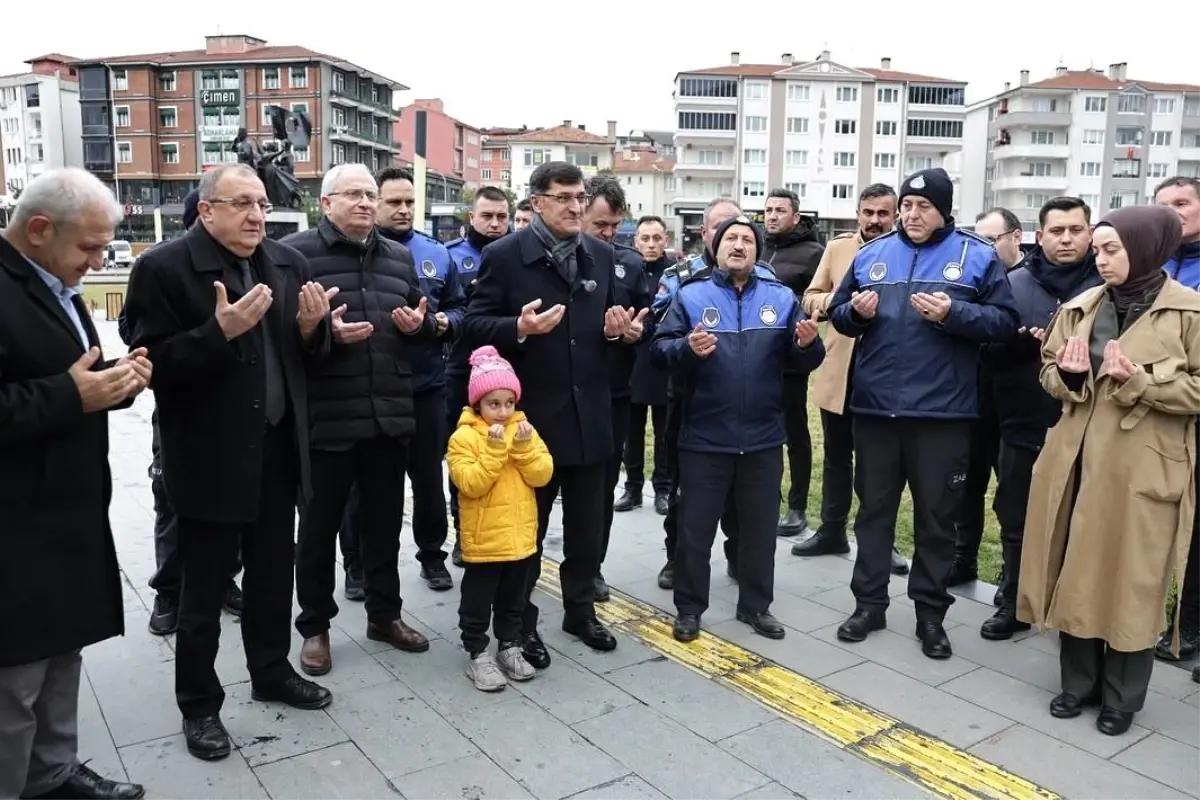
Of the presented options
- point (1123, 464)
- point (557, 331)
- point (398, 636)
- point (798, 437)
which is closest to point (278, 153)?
point (798, 437)

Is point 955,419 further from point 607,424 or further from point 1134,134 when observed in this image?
point 1134,134

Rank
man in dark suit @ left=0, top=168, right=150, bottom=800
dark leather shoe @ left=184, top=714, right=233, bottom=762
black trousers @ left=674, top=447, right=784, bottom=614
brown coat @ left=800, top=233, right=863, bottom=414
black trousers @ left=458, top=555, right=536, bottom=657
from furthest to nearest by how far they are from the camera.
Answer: brown coat @ left=800, top=233, right=863, bottom=414
black trousers @ left=674, top=447, right=784, bottom=614
black trousers @ left=458, top=555, right=536, bottom=657
dark leather shoe @ left=184, top=714, right=233, bottom=762
man in dark suit @ left=0, top=168, right=150, bottom=800

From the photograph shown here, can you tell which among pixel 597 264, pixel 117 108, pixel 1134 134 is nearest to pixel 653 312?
pixel 597 264

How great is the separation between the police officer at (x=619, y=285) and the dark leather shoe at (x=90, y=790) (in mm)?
2581

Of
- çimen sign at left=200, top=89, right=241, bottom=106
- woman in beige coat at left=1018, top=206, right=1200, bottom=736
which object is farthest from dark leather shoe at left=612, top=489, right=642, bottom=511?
çimen sign at left=200, top=89, right=241, bottom=106

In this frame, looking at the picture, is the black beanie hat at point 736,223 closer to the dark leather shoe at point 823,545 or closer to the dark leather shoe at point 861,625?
the dark leather shoe at point 861,625

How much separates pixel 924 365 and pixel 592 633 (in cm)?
215

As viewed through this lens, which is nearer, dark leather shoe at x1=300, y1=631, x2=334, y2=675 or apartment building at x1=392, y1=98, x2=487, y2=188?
dark leather shoe at x1=300, y1=631, x2=334, y2=675

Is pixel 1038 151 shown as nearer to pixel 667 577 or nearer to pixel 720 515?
pixel 667 577

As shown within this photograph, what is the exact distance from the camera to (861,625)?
4887 mm

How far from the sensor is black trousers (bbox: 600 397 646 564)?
16.3 ft

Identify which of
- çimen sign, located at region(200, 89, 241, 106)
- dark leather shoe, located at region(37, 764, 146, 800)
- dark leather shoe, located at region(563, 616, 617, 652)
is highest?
çimen sign, located at region(200, 89, 241, 106)

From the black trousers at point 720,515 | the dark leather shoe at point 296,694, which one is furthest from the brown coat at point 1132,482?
the dark leather shoe at point 296,694

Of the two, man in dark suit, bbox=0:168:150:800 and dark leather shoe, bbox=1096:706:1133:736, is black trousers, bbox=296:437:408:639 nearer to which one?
man in dark suit, bbox=0:168:150:800
